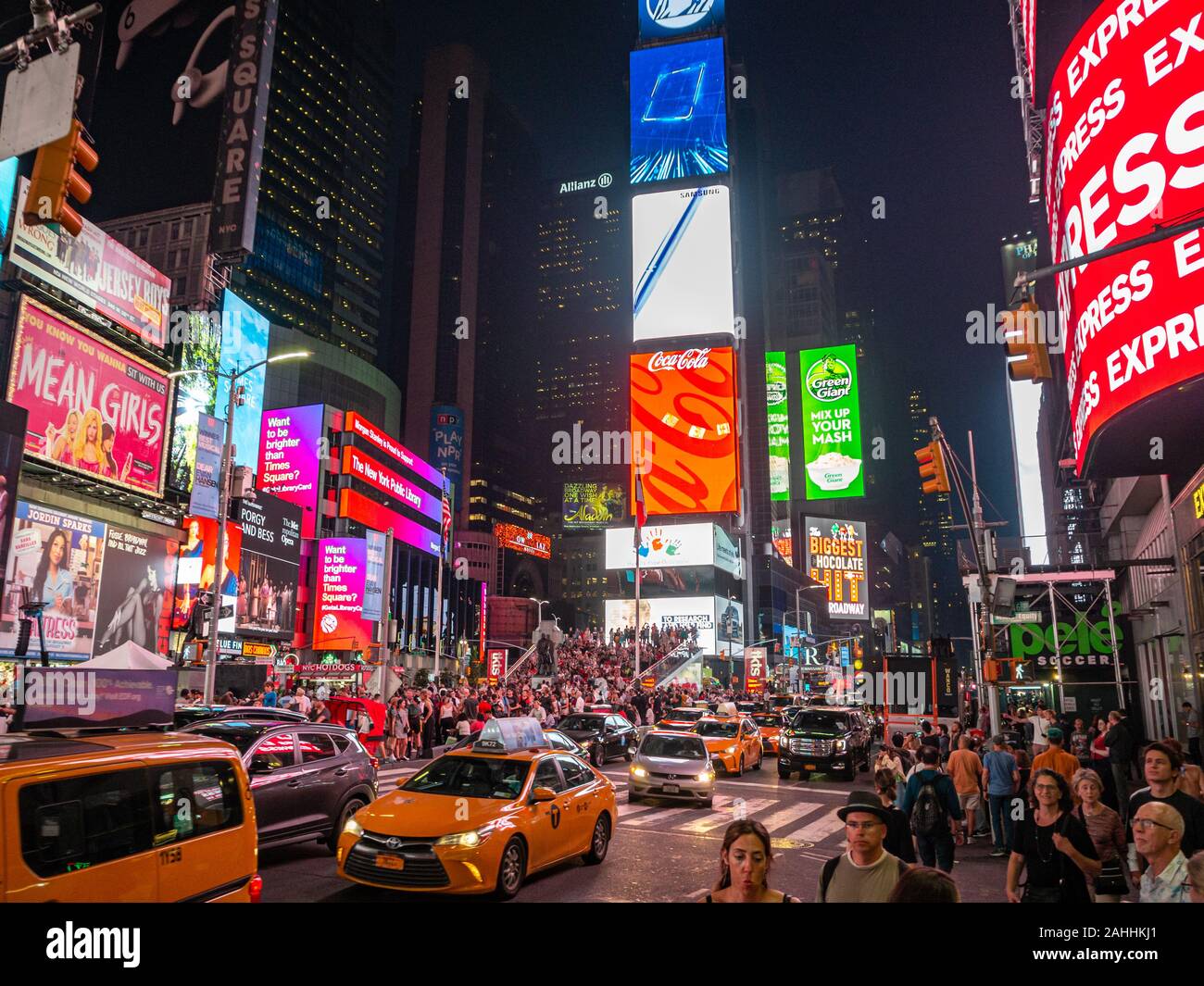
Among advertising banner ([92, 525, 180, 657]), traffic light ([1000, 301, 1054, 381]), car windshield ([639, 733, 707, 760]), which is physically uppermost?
traffic light ([1000, 301, 1054, 381])

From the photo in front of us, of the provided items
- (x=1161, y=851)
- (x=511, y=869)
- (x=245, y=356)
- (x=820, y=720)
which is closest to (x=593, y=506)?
(x=245, y=356)

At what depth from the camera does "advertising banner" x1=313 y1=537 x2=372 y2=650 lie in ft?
191

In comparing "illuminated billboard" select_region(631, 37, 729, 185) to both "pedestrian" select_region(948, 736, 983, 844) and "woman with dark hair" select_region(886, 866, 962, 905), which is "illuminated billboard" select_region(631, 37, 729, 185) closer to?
"pedestrian" select_region(948, 736, 983, 844)

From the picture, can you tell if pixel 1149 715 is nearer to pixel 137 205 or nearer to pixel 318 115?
pixel 137 205

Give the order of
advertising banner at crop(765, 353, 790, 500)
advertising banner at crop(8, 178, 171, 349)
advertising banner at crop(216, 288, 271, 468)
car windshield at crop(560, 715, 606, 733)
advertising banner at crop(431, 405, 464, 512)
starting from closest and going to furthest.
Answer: car windshield at crop(560, 715, 606, 733) → advertising banner at crop(8, 178, 171, 349) → advertising banner at crop(216, 288, 271, 468) → advertising banner at crop(765, 353, 790, 500) → advertising banner at crop(431, 405, 464, 512)

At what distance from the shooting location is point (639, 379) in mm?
77438

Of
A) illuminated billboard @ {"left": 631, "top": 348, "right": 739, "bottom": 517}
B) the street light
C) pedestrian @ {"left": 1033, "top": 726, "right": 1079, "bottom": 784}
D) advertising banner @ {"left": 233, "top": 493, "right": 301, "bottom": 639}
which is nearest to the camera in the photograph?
pedestrian @ {"left": 1033, "top": 726, "right": 1079, "bottom": 784}

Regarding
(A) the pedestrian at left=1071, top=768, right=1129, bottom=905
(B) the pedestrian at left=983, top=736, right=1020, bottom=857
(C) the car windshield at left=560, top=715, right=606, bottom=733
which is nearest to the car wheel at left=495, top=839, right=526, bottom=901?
(A) the pedestrian at left=1071, top=768, right=1129, bottom=905

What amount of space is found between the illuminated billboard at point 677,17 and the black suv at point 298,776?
87.0 meters

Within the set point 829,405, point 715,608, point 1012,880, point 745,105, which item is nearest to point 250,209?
point 1012,880

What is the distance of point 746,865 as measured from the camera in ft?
13.5

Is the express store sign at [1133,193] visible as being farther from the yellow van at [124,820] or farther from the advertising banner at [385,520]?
the advertising banner at [385,520]

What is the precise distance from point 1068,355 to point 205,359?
126ft
